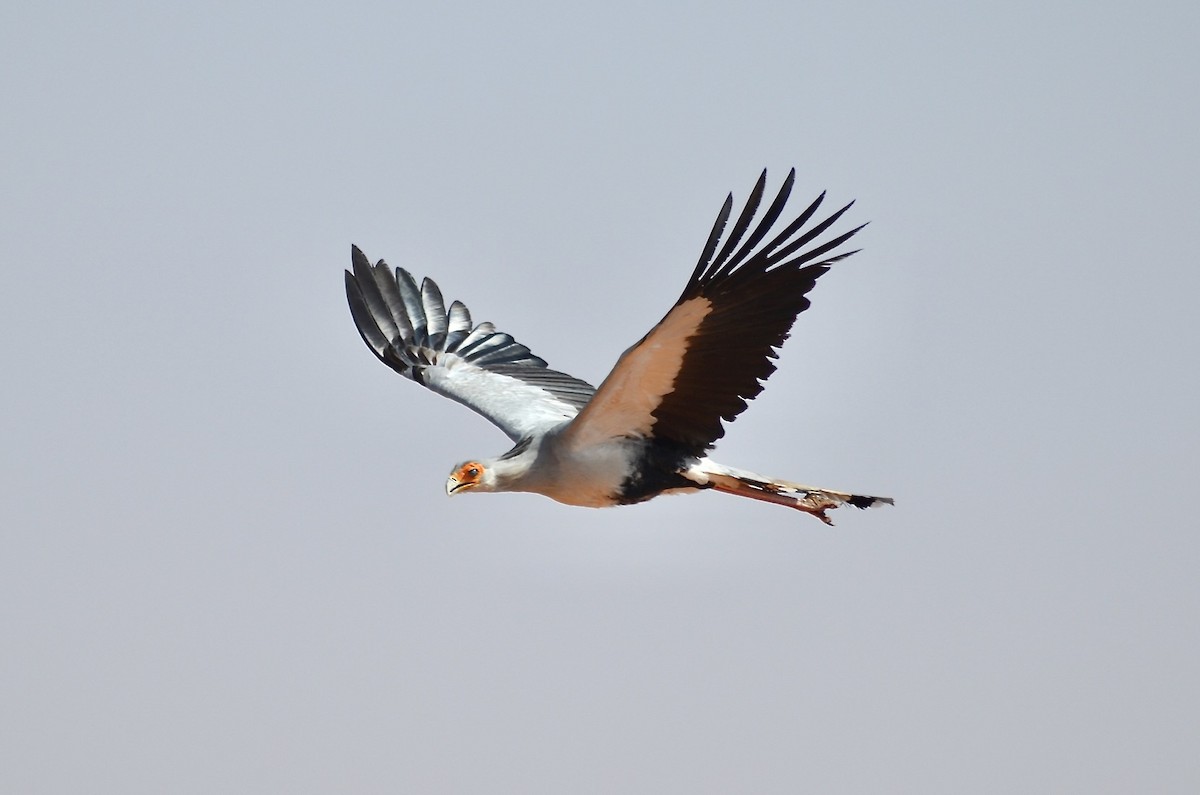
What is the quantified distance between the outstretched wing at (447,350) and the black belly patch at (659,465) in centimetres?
322

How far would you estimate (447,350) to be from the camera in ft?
69.8

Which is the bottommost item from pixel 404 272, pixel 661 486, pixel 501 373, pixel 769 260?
pixel 661 486

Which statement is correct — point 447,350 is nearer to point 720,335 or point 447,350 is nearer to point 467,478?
point 467,478

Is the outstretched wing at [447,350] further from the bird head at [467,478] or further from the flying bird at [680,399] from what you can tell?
the bird head at [467,478]

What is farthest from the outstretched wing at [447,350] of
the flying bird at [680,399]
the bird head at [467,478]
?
the bird head at [467,478]

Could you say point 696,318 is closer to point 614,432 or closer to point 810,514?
point 614,432

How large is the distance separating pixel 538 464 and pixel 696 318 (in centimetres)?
276

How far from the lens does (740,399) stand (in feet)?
48.9

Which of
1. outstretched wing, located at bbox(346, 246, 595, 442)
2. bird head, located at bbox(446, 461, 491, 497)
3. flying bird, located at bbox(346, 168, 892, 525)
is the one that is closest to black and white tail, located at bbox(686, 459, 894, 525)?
flying bird, located at bbox(346, 168, 892, 525)

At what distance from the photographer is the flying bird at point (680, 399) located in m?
13.9

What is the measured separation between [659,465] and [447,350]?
6.29 metres

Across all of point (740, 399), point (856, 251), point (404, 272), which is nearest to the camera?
point (856, 251)

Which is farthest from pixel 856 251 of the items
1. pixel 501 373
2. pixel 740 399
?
pixel 501 373

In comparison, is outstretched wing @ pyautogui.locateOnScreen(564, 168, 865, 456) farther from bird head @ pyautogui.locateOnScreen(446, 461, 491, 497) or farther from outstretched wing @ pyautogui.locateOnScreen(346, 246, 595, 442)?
outstretched wing @ pyautogui.locateOnScreen(346, 246, 595, 442)
